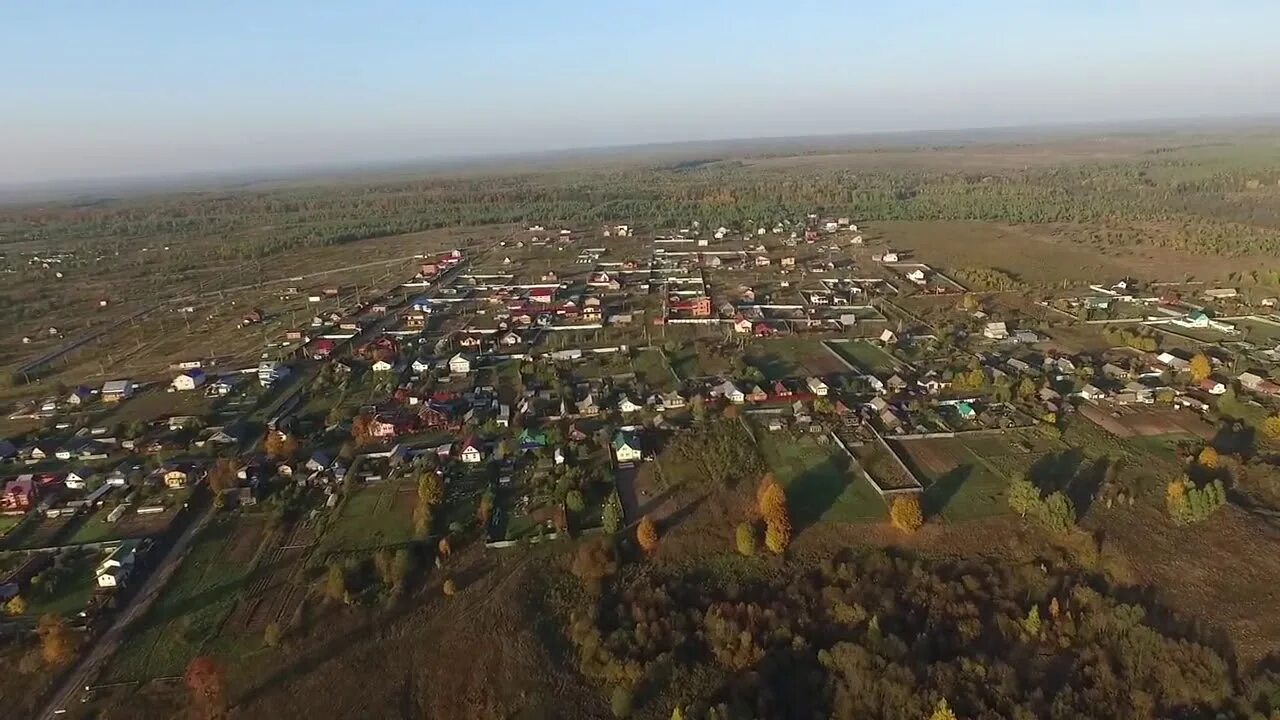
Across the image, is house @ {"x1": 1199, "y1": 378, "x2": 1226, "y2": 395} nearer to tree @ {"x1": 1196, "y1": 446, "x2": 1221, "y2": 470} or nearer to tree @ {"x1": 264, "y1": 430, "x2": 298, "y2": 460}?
tree @ {"x1": 1196, "y1": 446, "x2": 1221, "y2": 470}

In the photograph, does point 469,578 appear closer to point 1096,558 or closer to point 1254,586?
point 1096,558

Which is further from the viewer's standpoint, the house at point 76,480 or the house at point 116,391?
the house at point 116,391

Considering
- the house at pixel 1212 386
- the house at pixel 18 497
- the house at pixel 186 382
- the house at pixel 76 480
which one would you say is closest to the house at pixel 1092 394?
the house at pixel 1212 386

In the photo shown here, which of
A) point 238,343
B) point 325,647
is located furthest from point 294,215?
point 325,647

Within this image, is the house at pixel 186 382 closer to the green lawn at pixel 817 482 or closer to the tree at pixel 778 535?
the green lawn at pixel 817 482

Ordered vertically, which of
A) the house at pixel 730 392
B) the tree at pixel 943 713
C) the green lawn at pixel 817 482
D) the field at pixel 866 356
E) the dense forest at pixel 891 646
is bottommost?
the dense forest at pixel 891 646

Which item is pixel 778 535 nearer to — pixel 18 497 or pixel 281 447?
pixel 281 447
